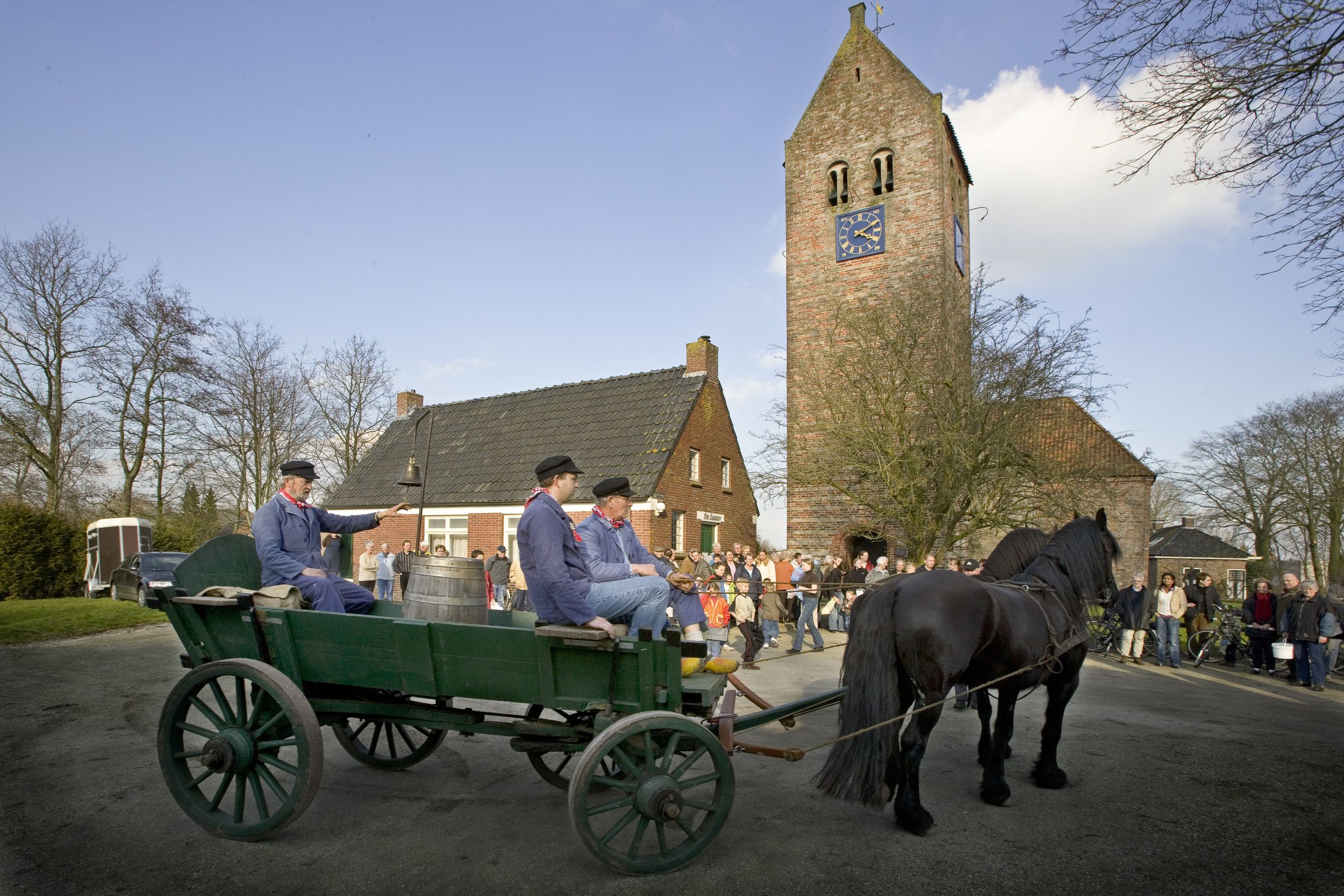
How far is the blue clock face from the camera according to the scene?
75.1 feet

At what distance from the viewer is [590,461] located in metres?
20.7

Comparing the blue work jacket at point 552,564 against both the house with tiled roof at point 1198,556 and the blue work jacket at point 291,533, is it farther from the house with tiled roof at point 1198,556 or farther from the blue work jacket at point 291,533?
the house with tiled roof at point 1198,556

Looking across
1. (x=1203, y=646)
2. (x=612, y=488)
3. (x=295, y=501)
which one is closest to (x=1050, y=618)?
(x=612, y=488)

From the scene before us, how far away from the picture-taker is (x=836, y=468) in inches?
698

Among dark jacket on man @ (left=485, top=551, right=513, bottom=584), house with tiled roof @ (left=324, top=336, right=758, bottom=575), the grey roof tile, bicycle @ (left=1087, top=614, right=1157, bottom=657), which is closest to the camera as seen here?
bicycle @ (left=1087, top=614, right=1157, bottom=657)

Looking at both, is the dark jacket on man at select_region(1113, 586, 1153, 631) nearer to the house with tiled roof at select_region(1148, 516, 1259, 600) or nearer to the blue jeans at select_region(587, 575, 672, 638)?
the blue jeans at select_region(587, 575, 672, 638)

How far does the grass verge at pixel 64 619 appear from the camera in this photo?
482 inches

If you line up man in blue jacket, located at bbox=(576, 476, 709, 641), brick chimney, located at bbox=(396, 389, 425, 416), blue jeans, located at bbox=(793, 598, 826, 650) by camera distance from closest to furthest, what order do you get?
1. man in blue jacket, located at bbox=(576, 476, 709, 641)
2. blue jeans, located at bbox=(793, 598, 826, 650)
3. brick chimney, located at bbox=(396, 389, 425, 416)

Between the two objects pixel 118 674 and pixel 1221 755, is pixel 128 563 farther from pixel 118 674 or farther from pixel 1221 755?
pixel 1221 755

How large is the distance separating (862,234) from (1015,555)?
62.3 feet

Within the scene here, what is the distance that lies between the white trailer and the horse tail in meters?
22.5

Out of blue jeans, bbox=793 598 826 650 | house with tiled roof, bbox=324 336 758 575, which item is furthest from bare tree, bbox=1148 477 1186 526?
blue jeans, bbox=793 598 826 650

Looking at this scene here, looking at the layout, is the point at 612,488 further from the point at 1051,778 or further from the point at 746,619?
the point at 746,619

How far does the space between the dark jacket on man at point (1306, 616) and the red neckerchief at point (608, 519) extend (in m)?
10.00
